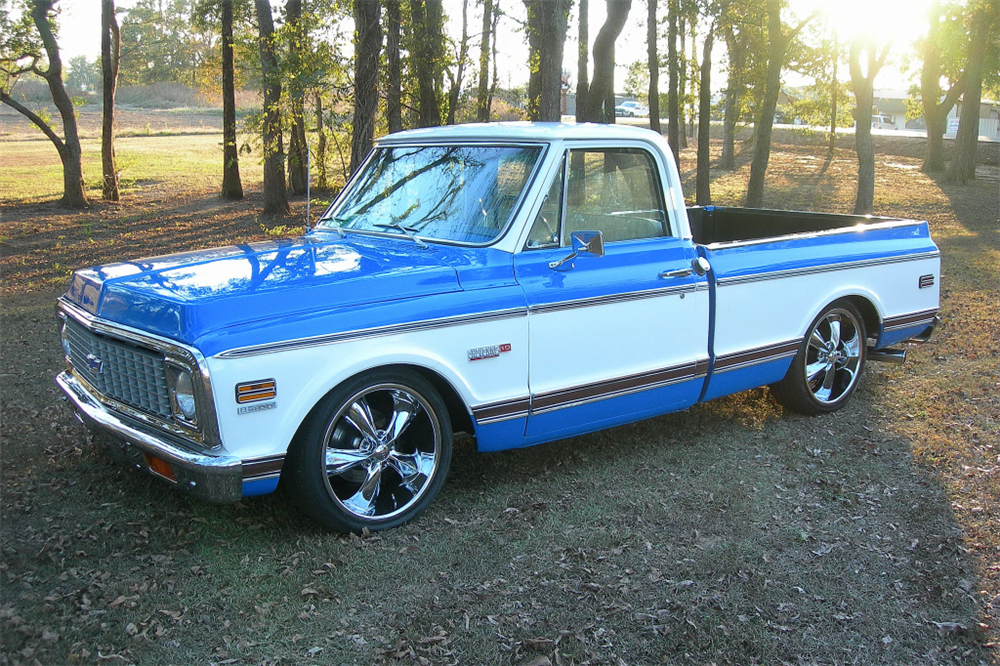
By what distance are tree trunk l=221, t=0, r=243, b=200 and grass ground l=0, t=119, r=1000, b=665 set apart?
14.0 meters

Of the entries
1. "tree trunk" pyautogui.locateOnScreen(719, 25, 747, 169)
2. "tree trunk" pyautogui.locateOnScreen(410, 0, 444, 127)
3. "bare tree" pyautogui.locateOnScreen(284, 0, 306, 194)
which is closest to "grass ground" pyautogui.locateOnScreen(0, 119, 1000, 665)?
A: "bare tree" pyautogui.locateOnScreen(284, 0, 306, 194)

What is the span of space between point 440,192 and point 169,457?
2.15 metres

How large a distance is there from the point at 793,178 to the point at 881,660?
1011 inches

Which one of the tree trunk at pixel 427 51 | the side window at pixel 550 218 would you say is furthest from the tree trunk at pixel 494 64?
the side window at pixel 550 218

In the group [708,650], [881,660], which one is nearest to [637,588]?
[708,650]

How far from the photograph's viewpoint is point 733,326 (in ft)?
17.6

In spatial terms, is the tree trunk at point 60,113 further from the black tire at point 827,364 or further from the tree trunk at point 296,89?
the black tire at point 827,364

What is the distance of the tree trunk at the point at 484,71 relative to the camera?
60.1 ft

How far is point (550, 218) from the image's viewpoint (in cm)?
471

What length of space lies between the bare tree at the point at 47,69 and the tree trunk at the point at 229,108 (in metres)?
3.13

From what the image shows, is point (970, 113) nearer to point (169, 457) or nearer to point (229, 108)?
point (229, 108)

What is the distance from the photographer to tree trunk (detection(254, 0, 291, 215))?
14.9 m

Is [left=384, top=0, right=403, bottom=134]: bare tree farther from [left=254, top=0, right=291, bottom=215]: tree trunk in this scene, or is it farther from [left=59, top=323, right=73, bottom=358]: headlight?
[left=59, top=323, right=73, bottom=358]: headlight

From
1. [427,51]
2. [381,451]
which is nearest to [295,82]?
[427,51]
